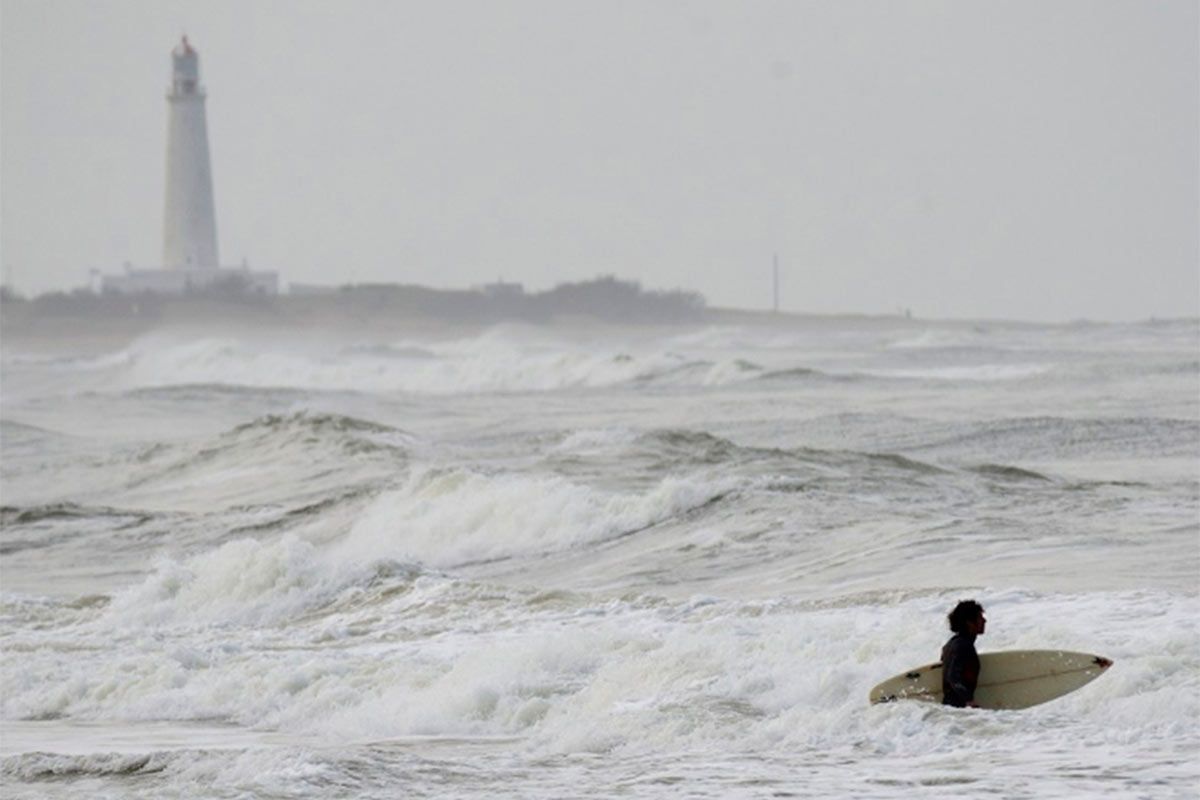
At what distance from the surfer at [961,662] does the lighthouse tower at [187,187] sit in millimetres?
113382

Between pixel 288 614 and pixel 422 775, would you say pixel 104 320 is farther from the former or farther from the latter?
pixel 422 775

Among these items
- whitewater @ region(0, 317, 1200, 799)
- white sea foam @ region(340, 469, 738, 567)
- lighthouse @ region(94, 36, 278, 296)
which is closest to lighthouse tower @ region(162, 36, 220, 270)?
lighthouse @ region(94, 36, 278, 296)

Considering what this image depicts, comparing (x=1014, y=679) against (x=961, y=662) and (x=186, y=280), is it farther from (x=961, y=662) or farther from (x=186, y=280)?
(x=186, y=280)

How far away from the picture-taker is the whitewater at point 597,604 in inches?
482

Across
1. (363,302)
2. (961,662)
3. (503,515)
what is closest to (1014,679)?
(961,662)

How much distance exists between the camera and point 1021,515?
70.1 feet

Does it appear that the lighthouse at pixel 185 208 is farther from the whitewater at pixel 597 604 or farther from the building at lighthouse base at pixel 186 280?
the whitewater at pixel 597 604

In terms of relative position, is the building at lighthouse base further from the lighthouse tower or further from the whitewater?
the whitewater

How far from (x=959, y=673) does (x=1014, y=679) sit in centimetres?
36

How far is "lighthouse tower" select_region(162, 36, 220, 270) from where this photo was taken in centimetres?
12400

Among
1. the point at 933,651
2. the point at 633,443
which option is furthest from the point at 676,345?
Answer: the point at 933,651

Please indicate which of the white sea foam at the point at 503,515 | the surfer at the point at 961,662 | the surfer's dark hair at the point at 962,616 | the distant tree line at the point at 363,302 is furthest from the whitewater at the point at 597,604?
the distant tree line at the point at 363,302

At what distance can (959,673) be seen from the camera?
12719 millimetres

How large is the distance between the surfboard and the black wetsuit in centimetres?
12
